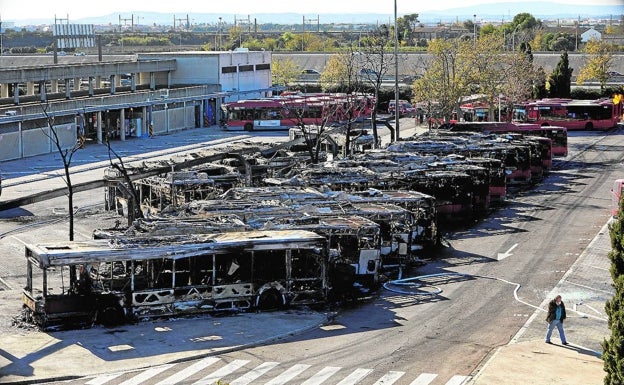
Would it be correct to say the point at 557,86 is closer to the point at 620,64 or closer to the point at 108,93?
the point at 620,64

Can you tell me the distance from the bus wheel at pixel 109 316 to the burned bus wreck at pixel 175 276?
24 millimetres

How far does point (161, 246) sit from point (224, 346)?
3412 millimetres

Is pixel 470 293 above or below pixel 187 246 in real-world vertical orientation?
below

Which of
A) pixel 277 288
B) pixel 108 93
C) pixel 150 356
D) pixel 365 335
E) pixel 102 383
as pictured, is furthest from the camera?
pixel 108 93

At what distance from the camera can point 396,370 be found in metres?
22.5

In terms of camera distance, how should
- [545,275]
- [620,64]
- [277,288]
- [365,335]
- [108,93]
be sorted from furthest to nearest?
[620,64] < [108,93] < [545,275] < [277,288] < [365,335]

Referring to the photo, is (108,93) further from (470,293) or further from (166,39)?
(166,39)

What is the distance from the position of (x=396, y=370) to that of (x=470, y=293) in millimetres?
7374

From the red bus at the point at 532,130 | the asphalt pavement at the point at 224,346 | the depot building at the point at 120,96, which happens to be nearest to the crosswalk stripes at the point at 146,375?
the asphalt pavement at the point at 224,346

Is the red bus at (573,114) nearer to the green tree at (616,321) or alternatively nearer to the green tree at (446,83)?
the green tree at (446,83)

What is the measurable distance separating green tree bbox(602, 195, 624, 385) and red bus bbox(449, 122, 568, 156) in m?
42.8

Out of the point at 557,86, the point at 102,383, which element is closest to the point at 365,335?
the point at 102,383

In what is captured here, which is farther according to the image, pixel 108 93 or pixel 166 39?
pixel 166 39

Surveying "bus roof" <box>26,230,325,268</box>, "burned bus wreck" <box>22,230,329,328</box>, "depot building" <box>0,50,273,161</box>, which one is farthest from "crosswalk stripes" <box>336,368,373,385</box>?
"depot building" <box>0,50,273,161</box>
